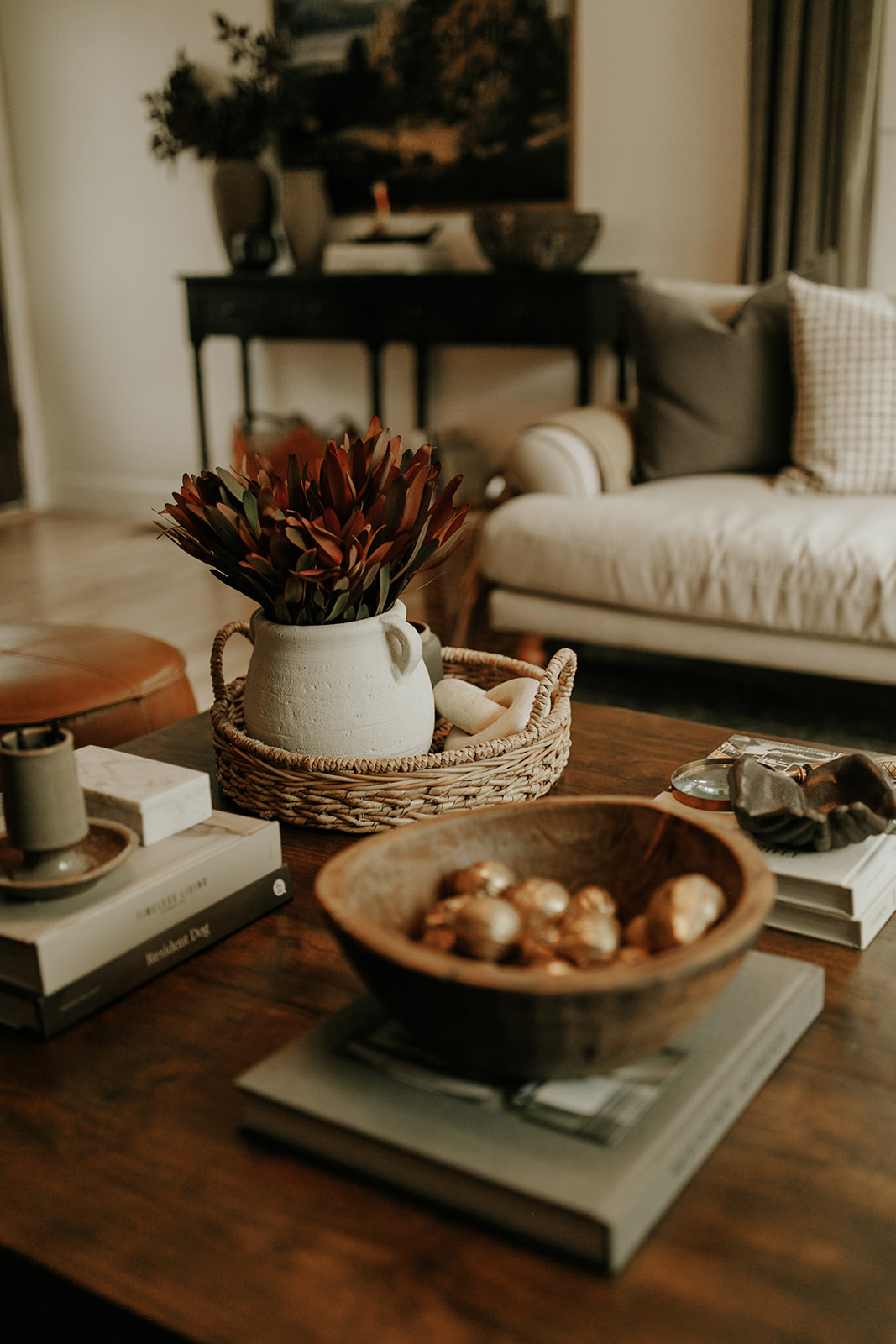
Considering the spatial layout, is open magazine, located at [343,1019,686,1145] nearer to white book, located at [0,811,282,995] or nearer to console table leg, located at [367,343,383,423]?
white book, located at [0,811,282,995]

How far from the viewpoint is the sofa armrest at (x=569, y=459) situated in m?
2.50

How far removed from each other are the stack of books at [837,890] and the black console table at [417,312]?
2619 millimetres

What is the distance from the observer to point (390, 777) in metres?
0.99

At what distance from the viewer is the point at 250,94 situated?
13.3 feet

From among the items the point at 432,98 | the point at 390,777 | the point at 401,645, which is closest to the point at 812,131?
the point at 432,98

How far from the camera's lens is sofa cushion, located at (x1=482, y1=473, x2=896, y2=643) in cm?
211

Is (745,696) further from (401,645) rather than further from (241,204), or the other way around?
(241,204)

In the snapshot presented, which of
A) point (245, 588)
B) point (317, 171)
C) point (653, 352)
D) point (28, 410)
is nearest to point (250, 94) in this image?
point (317, 171)

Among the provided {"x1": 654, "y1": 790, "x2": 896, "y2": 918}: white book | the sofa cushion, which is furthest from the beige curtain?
{"x1": 654, "y1": 790, "x2": 896, "y2": 918}: white book

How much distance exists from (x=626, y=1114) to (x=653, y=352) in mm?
2263

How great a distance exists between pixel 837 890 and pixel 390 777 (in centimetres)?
A: 36

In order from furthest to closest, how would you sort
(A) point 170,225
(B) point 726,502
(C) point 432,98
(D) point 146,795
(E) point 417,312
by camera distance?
(A) point 170,225, (C) point 432,98, (E) point 417,312, (B) point 726,502, (D) point 146,795

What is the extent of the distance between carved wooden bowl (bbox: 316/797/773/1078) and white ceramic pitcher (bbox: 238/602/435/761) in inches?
12.9

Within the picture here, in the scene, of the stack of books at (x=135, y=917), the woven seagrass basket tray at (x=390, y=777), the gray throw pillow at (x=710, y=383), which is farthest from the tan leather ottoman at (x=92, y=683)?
the gray throw pillow at (x=710, y=383)
